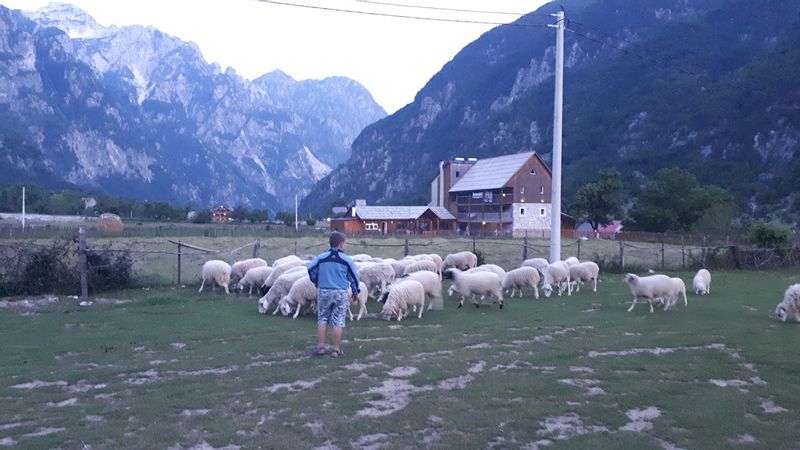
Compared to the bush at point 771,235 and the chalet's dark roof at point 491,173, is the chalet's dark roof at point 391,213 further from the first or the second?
the bush at point 771,235

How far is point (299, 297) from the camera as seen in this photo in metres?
15.6

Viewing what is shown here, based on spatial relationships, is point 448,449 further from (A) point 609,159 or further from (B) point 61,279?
(A) point 609,159

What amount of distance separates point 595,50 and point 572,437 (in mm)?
202057

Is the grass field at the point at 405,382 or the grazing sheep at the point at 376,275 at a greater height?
the grazing sheep at the point at 376,275

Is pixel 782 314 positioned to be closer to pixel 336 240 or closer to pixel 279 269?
pixel 336 240

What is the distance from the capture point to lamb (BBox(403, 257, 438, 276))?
2103 cm

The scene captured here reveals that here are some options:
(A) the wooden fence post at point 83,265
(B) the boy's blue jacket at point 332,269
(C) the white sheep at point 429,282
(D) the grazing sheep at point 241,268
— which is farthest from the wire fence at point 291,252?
(B) the boy's blue jacket at point 332,269

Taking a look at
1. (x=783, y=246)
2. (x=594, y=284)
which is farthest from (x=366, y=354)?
(x=783, y=246)

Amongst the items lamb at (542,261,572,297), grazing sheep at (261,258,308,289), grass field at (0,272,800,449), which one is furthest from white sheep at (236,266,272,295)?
lamb at (542,261,572,297)

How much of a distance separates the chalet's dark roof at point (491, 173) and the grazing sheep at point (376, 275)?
5621 centimetres

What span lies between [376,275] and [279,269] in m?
3.03

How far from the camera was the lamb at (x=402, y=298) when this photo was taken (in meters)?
15.0

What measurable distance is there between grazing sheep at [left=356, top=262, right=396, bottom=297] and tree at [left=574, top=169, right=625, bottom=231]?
68.4m

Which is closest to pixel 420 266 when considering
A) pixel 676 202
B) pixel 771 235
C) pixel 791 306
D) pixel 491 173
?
pixel 791 306
